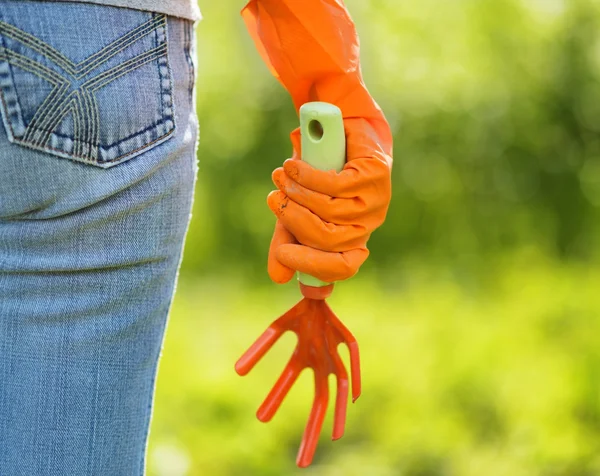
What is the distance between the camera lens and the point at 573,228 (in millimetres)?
3869

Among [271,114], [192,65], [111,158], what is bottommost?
[111,158]

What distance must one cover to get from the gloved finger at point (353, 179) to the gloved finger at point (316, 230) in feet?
0.13

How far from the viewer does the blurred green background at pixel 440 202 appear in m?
3.13

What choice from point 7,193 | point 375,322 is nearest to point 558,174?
point 375,322

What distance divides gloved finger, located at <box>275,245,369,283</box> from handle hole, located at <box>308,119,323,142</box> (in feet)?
0.52

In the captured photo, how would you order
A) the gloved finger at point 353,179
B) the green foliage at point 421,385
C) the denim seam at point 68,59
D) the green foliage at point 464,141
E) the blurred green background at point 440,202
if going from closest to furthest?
the denim seam at point 68,59, the gloved finger at point 353,179, the green foliage at point 421,385, the blurred green background at point 440,202, the green foliage at point 464,141

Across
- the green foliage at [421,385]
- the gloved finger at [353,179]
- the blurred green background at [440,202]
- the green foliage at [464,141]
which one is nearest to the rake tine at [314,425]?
the gloved finger at [353,179]

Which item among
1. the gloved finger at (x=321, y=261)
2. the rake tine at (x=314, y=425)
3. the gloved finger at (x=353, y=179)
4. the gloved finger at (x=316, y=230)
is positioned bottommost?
the rake tine at (x=314, y=425)

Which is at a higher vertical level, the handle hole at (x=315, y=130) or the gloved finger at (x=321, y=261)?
the handle hole at (x=315, y=130)

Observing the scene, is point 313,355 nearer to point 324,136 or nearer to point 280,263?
point 280,263

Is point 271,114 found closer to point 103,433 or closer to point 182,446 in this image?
point 182,446

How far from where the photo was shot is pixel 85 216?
1139 millimetres

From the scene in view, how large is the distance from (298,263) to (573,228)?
2868mm

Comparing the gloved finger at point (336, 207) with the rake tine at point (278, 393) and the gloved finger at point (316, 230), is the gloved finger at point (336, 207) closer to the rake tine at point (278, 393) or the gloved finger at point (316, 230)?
the gloved finger at point (316, 230)
